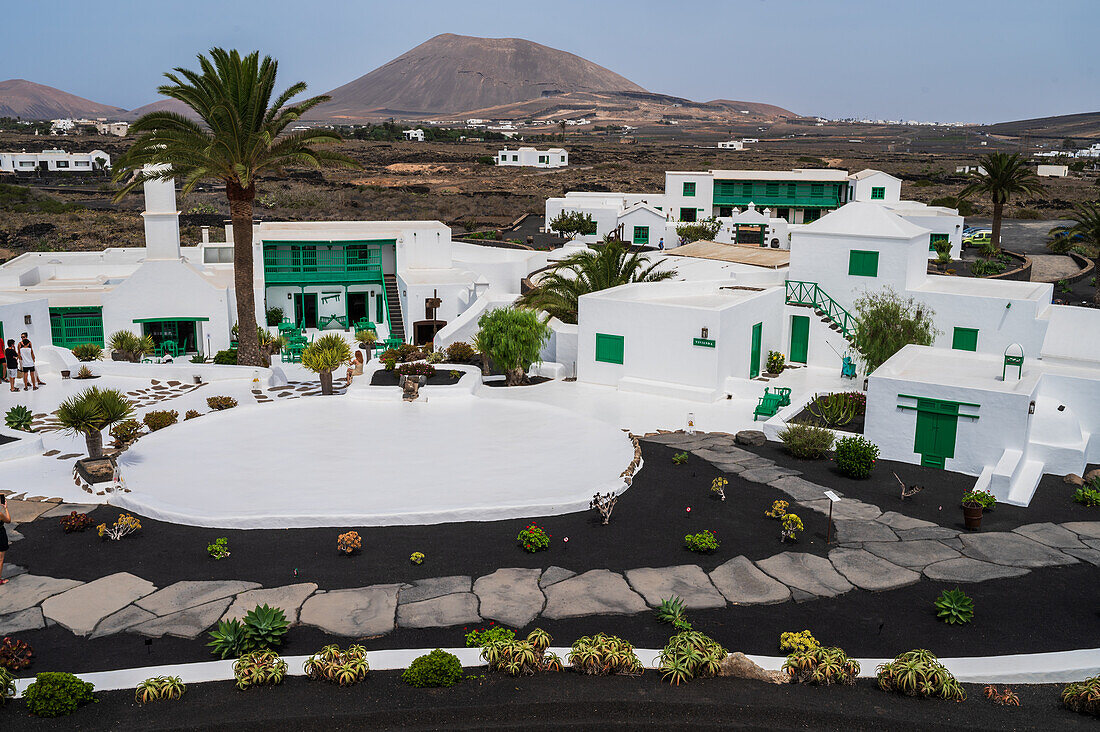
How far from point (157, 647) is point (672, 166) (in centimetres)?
11891

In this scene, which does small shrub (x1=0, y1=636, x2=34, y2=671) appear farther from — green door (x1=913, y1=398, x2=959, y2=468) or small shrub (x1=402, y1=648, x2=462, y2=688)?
green door (x1=913, y1=398, x2=959, y2=468)

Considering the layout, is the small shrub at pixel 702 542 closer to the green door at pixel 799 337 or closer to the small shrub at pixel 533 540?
the small shrub at pixel 533 540

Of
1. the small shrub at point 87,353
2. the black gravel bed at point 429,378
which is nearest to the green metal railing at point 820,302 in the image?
the black gravel bed at point 429,378

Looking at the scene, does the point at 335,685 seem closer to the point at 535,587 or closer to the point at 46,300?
the point at 535,587

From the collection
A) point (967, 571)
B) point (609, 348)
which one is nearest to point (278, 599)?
point (967, 571)

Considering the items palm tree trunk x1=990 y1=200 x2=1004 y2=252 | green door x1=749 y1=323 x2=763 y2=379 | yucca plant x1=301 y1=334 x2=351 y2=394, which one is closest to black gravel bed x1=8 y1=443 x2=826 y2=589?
yucca plant x1=301 y1=334 x2=351 y2=394

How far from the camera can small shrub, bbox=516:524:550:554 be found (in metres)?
14.8

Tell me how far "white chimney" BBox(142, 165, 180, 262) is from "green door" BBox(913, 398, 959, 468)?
88.9 ft

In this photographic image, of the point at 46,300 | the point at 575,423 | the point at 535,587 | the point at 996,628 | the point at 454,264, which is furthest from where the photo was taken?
the point at 454,264

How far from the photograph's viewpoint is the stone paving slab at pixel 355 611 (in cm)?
1198

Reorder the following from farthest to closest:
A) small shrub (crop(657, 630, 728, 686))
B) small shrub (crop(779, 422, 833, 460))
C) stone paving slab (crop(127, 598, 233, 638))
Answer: small shrub (crop(779, 422, 833, 460))
stone paving slab (crop(127, 598, 233, 638))
small shrub (crop(657, 630, 728, 686))

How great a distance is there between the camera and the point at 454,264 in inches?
1738

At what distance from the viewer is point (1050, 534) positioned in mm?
16203

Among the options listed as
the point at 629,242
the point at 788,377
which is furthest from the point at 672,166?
the point at 788,377
